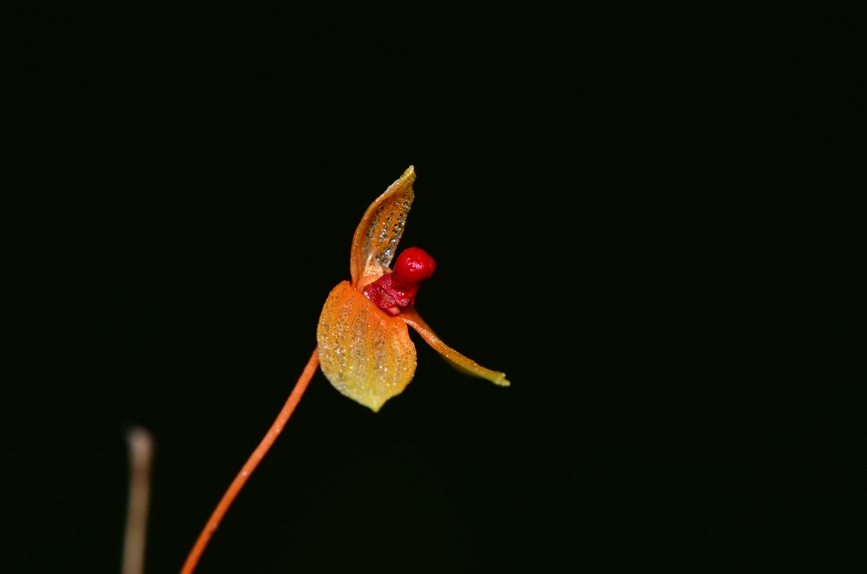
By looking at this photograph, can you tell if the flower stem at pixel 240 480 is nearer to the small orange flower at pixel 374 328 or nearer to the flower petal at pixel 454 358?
the small orange flower at pixel 374 328

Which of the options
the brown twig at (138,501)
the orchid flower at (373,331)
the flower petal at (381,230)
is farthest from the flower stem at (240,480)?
the flower petal at (381,230)

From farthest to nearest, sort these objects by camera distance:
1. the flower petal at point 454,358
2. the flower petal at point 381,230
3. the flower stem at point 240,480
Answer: the flower petal at point 381,230 < the flower petal at point 454,358 < the flower stem at point 240,480

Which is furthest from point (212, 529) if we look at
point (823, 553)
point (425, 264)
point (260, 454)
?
point (823, 553)

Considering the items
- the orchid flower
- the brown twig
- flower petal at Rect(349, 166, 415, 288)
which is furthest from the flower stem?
flower petal at Rect(349, 166, 415, 288)

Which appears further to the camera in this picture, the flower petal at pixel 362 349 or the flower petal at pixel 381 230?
the flower petal at pixel 381 230

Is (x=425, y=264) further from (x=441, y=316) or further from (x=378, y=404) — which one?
(x=441, y=316)

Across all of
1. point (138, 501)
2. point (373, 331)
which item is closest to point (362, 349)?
point (373, 331)

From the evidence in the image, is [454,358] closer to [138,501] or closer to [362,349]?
[362,349]
